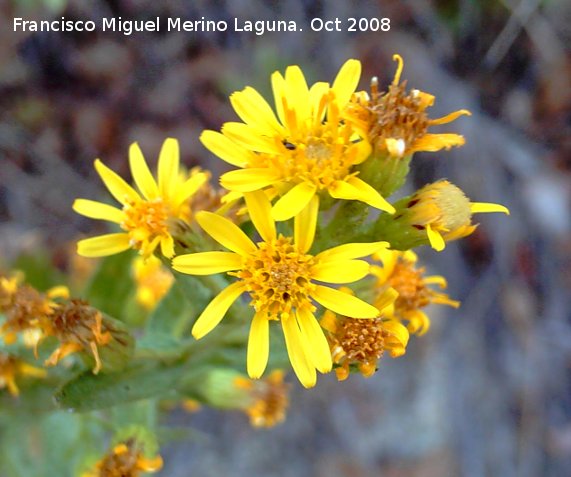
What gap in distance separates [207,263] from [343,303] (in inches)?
15.1

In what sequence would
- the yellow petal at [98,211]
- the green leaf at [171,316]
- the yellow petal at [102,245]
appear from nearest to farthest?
the yellow petal at [102,245] → the yellow petal at [98,211] → the green leaf at [171,316]

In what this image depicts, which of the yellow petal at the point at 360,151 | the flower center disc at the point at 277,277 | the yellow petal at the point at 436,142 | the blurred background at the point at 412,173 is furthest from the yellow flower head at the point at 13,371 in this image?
the blurred background at the point at 412,173

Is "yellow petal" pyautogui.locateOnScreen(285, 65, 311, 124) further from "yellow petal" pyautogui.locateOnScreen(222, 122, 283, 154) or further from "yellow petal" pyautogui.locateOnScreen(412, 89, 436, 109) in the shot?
Answer: "yellow petal" pyautogui.locateOnScreen(412, 89, 436, 109)

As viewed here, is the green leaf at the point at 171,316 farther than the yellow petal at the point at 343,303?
Yes

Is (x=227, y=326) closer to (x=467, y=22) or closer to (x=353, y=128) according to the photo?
(x=353, y=128)

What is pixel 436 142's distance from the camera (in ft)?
6.03

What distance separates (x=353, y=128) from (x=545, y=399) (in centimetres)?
337

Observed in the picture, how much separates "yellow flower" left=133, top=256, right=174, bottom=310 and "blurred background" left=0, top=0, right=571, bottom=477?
150 centimetres

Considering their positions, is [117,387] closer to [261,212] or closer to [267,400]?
[261,212]

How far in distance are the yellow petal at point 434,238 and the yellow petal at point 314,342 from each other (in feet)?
1.25

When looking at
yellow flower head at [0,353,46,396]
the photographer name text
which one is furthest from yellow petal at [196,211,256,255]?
the photographer name text

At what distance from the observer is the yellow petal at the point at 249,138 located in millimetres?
1764

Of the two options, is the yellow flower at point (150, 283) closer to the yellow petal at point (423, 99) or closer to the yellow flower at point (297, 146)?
the yellow flower at point (297, 146)

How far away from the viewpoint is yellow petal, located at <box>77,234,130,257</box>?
2.01 metres
